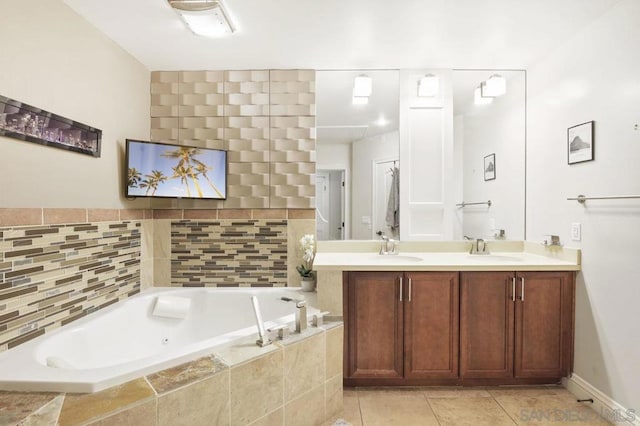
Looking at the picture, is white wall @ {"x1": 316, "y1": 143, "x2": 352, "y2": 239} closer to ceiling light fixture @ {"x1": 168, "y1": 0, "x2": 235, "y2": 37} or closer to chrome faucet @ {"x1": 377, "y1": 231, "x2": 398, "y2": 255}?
chrome faucet @ {"x1": 377, "y1": 231, "x2": 398, "y2": 255}

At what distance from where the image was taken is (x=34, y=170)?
1644mm

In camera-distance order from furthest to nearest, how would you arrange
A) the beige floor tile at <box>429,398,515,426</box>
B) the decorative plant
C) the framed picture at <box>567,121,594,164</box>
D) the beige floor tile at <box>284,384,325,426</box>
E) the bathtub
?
the decorative plant, the framed picture at <box>567,121,594,164</box>, the beige floor tile at <box>429,398,515,426</box>, the beige floor tile at <box>284,384,325,426</box>, the bathtub

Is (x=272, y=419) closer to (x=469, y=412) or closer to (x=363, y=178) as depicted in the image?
(x=469, y=412)

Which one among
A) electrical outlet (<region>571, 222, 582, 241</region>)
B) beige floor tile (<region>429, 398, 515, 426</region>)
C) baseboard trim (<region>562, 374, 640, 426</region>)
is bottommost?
beige floor tile (<region>429, 398, 515, 426</region>)

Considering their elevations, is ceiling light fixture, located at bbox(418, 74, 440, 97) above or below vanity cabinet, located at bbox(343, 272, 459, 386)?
above

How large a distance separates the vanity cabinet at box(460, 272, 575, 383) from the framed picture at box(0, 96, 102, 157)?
2606mm

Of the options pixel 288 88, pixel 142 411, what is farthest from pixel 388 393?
pixel 288 88

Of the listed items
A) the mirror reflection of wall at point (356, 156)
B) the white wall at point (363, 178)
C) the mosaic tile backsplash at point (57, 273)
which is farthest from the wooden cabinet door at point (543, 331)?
the mosaic tile backsplash at point (57, 273)

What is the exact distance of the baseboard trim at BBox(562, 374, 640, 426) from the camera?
174cm

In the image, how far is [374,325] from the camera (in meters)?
2.13

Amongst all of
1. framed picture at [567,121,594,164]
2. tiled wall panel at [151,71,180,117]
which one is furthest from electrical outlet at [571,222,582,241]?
tiled wall panel at [151,71,180,117]

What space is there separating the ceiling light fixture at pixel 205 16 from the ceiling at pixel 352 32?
7cm

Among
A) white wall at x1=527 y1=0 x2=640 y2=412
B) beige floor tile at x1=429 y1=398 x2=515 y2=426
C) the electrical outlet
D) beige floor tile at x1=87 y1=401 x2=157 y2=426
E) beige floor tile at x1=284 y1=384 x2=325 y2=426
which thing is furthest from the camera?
the electrical outlet

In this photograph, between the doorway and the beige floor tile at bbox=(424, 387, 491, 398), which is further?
the doorway
